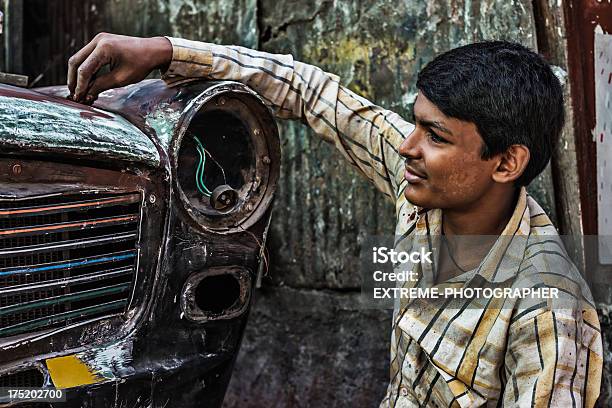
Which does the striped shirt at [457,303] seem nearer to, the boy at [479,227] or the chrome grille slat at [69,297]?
the boy at [479,227]

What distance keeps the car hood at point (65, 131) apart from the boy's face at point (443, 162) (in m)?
0.61

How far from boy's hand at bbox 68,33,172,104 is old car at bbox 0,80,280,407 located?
6 centimetres

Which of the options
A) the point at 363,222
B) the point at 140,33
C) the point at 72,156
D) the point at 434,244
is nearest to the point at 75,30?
the point at 140,33

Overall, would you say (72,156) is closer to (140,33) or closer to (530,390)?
(530,390)

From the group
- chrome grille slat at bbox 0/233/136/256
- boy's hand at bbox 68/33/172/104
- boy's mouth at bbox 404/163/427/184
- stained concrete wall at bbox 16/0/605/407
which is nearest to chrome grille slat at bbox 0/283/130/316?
chrome grille slat at bbox 0/233/136/256

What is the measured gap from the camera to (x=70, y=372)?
1.75 metres

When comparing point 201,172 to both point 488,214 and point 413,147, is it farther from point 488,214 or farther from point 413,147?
point 488,214

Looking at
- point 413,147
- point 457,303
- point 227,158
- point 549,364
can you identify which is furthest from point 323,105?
point 549,364

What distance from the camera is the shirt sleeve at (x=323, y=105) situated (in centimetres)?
210

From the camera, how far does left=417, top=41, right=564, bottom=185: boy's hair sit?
1.75 m

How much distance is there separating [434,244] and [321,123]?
49cm

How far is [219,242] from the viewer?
201 cm

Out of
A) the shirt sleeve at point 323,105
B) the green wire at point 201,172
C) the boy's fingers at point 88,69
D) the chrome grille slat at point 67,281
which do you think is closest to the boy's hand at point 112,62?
the boy's fingers at point 88,69

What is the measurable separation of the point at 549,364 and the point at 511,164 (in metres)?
0.48
